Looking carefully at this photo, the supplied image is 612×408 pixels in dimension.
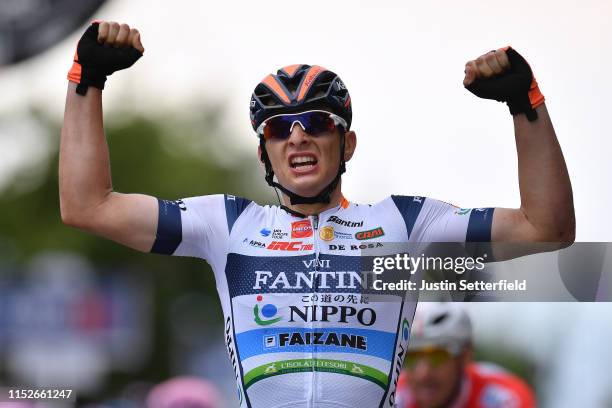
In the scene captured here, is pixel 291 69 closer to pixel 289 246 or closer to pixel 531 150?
pixel 289 246

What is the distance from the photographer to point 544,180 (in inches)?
202

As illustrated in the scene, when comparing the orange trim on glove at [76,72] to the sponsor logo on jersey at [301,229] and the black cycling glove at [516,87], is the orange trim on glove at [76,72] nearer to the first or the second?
the sponsor logo on jersey at [301,229]

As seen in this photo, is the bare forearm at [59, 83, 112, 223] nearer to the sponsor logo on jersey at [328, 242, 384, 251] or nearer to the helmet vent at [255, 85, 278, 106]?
the helmet vent at [255, 85, 278, 106]

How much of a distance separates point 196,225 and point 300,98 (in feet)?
2.58

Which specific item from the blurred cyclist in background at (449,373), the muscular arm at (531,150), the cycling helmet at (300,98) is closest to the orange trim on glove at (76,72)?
the cycling helmet at (300,98)

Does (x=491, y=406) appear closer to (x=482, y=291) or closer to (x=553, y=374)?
(x=553, y=374)

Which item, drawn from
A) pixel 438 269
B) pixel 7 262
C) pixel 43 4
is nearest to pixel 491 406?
pixel 438 269

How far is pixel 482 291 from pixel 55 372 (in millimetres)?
14214

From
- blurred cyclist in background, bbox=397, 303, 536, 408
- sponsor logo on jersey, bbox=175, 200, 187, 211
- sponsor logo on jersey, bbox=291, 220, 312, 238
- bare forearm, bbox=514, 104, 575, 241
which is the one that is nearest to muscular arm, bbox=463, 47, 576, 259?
bare forearm, bbox=514, 104, 575, 241

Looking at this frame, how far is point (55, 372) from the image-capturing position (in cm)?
1956

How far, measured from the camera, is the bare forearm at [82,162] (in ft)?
17.6

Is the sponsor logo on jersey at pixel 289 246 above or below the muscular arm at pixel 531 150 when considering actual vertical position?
below

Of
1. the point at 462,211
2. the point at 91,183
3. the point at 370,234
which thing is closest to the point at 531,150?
the point at 462,211

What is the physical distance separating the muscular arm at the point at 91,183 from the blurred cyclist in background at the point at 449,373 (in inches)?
163
